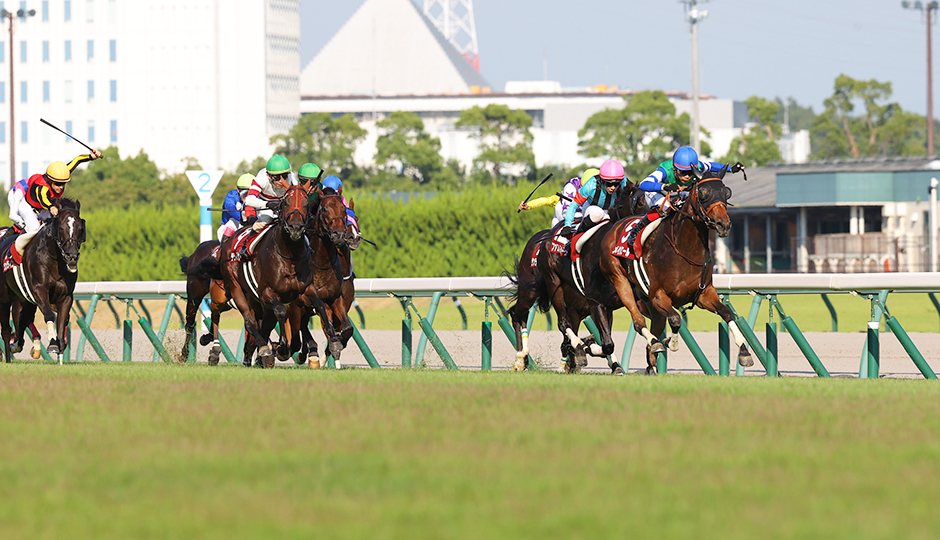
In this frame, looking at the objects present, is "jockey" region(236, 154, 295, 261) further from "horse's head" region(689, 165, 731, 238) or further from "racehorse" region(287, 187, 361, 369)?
"horse's head" region(689, 165, 731, 238)

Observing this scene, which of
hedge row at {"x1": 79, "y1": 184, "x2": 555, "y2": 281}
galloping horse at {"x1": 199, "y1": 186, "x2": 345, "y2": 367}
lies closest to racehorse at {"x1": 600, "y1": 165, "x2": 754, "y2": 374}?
galloping horse at {"x1": 199, "y1": 186, "x2": 345, "y2": 367}

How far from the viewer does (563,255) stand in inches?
464

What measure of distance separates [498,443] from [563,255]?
592 cm

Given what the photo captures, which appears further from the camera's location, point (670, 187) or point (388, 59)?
point (388, 59)

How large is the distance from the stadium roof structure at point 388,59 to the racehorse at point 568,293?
464 feet

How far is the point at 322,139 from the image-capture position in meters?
76.9

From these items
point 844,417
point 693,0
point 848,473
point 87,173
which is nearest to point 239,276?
point 844,417

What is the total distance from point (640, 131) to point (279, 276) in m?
63.0

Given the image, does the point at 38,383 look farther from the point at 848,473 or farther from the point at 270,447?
the point at 848,473

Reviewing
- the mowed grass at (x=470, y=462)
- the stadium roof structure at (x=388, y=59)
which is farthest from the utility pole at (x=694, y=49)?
the stadium roof structure at (x=388, y=59)

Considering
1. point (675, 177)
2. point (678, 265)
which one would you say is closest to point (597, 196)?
point (675, 177)

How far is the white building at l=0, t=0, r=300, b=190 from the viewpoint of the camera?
10000 cm

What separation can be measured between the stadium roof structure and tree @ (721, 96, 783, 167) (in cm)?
5987

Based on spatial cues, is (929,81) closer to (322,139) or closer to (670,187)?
(322,139)
